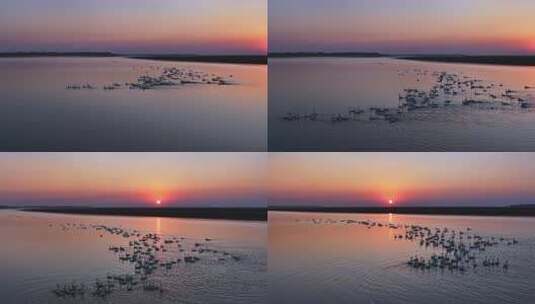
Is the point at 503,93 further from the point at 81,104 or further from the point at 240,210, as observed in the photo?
the point at 81,104

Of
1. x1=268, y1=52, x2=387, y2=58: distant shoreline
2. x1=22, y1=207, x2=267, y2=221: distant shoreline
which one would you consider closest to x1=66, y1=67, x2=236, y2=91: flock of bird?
x1=268, y1=52, x2=387, y2=58: distant shoreline

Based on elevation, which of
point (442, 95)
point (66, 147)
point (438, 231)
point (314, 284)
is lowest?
point (314, 284)

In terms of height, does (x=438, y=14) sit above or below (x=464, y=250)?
above

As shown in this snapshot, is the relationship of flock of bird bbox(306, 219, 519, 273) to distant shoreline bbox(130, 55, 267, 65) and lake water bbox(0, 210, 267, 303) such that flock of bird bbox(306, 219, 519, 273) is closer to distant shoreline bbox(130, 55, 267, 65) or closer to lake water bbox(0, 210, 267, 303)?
lake water bbox(0, 210, 267, 303)

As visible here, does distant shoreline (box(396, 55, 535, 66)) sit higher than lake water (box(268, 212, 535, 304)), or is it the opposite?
distant shoreline (box(396, 55, 535, 66))

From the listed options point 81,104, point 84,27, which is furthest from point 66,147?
point 84,27

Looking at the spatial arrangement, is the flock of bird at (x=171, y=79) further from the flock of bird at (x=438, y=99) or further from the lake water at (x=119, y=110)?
the flock of bird at (x=438, y=99)

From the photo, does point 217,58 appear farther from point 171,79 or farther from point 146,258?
point 146,258
